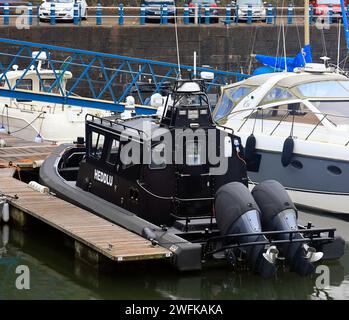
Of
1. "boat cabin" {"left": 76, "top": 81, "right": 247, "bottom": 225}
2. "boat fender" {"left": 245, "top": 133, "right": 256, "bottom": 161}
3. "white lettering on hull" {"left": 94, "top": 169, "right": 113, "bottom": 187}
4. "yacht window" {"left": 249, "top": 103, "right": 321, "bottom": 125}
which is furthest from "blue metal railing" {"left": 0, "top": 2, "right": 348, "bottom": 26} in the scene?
"boat cabin" {"left": 76, "top": 81, "right": 247, "bottom": 225}

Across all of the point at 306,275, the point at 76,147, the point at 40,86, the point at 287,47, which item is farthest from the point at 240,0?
the point at 306,275

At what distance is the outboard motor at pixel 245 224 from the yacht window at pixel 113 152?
253cm

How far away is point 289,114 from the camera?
1952 cm

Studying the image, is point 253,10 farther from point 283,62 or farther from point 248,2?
point 283,62

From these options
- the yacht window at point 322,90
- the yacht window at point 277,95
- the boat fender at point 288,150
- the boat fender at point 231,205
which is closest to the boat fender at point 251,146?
the boat fender at point 288,150

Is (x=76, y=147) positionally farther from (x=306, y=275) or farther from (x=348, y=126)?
(x=306, y=275)

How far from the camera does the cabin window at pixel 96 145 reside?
1672 centimetres

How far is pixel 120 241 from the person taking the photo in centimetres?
1423

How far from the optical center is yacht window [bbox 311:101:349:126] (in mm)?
18969

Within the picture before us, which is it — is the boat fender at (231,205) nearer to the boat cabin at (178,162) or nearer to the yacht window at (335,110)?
the boat cabin at (178,162)

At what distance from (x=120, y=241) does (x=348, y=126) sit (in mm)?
6183

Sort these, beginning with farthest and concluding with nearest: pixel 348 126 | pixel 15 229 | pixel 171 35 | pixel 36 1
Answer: pixel 36 1, pixel 171 35, pixel 348 126, pixel 15 229

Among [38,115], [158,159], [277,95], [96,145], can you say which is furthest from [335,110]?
[38,115]
